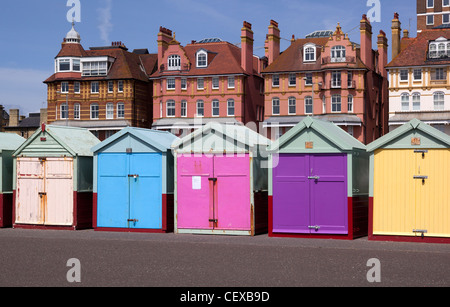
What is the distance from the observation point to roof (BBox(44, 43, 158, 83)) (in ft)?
214

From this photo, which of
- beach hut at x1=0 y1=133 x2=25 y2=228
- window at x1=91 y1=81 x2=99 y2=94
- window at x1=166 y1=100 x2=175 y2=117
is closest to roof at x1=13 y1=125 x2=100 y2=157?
beach hut at x1=0 y1=133 x2=25 y2=228

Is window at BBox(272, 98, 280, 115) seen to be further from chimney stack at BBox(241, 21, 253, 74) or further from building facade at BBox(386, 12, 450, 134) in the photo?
building facade at BBox(386, 12, 450, 134)

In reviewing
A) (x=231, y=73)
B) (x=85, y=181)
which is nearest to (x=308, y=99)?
(x=231, y=73)

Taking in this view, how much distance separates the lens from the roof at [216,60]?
59531 millimetres

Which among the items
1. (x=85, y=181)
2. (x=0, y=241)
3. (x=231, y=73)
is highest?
(x=231, y=73)

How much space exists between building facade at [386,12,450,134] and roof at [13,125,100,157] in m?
36.8

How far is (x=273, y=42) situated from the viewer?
198ft

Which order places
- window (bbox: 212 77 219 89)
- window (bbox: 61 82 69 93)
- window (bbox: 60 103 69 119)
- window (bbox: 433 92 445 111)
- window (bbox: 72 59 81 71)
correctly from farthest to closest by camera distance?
window (bbox: 72 59 81 71)
window (bbox: 61 82 69 93)
window (bbox: 60 103 69 119)
window (bbox: 212 77 219 89)
window (bbox: 433 92 445 111)

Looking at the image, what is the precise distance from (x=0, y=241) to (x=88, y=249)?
350 centimetres

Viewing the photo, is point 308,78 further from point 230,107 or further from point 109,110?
point 109,110

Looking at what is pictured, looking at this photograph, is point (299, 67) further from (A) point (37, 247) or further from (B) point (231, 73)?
(A) point (37, 247)

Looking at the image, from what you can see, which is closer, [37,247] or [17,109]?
[37,247]

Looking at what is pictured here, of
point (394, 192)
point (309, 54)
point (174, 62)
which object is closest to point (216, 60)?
point (174, 62)
